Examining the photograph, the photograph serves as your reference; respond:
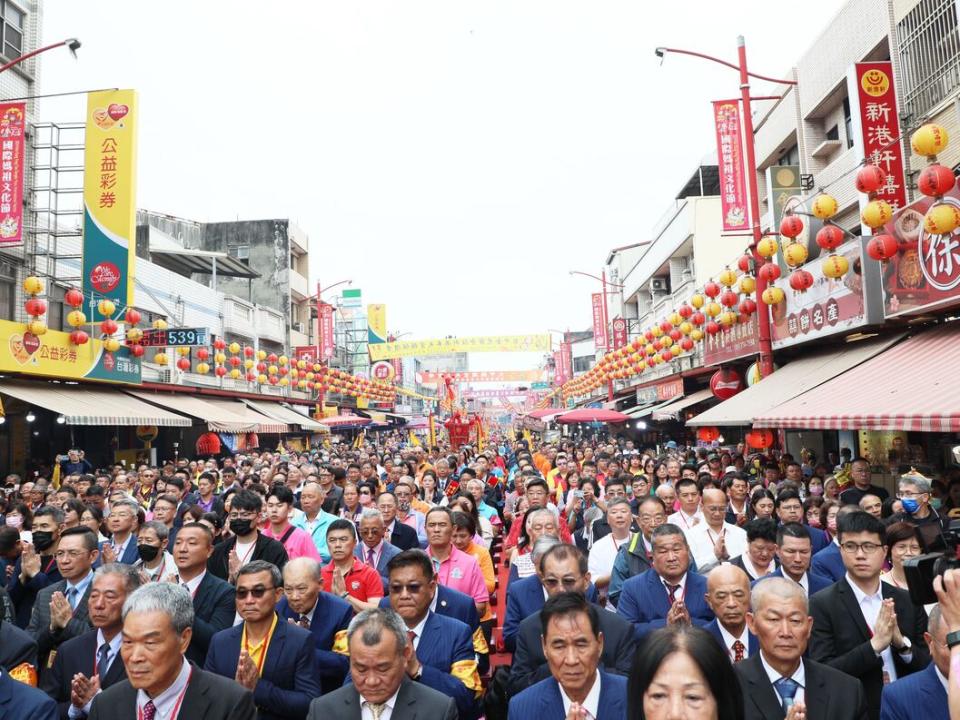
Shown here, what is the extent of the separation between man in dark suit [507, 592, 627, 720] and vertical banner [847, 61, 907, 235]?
11307mm

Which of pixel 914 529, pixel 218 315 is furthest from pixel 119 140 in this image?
pixel 914 529

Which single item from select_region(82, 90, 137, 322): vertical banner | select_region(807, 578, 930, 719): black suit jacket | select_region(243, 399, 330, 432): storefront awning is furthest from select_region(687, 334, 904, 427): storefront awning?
select_region(243, 399, 330, 432): storefront awning

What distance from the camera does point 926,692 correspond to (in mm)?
3273

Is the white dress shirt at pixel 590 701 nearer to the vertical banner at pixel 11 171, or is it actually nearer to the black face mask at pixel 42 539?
the black face mask at pixel 42 539

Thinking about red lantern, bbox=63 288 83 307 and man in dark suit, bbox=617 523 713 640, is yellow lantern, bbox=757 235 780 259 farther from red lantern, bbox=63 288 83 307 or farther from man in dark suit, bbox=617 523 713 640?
red lantern, bbox=63 288 83 307

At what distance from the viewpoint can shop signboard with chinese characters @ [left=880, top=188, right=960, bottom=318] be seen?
31.9ft

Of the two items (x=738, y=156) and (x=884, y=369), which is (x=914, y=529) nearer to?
(x=884, y=369)

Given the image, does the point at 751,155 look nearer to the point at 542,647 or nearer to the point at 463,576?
the point at 463,576

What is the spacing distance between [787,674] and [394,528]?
17.4 feet

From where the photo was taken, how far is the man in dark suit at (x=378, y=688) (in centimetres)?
340

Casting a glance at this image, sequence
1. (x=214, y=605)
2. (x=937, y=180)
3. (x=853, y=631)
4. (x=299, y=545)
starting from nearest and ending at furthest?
1. (x=853, y=631)
2. (x=214, y=605)
3. (x=299, y=545)
4. (x=937, y=180)

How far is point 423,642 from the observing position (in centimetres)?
460

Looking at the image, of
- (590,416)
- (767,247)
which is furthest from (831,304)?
(590,416)

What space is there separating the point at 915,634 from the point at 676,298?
25910mm
